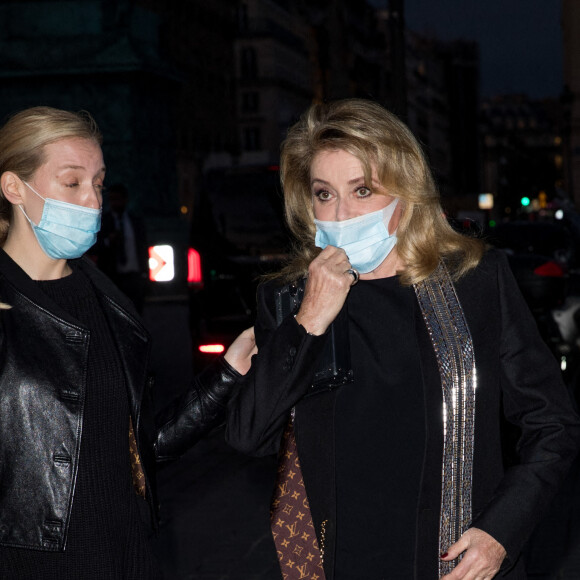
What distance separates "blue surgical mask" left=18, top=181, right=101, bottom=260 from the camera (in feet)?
10.1

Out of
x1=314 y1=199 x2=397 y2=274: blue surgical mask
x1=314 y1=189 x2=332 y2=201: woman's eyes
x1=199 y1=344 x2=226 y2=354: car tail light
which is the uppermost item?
x1=314 y1=189 x2=332 y2=201: woman's eyes

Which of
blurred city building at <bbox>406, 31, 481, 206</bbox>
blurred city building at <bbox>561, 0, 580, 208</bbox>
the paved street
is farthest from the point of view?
blurred city building at <bbox>406, 31, 481, 206</bbox>

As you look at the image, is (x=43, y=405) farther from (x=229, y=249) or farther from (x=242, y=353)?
(x=229, y=249)

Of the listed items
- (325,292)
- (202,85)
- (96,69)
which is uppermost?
(202,85)

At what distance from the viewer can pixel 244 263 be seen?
973 centimetres

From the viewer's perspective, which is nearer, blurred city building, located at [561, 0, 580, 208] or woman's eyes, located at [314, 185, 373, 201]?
woman's eyes, located at [314, 185, 373, 201]

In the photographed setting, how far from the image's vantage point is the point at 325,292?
272 cm

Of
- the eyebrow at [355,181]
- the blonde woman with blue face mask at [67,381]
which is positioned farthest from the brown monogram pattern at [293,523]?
the eyebrow at [355,181]

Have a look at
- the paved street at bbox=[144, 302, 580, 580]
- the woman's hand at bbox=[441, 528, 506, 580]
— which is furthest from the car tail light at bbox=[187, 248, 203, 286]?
the woman's hand at bbox=[441, 528, 506, 580]

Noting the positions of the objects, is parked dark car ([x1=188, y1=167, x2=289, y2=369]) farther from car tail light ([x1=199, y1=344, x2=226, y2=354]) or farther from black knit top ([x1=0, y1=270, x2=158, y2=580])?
black knit top ([x1=0, y1=270, x2=158, y2=580])

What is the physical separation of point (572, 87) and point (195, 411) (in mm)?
84702

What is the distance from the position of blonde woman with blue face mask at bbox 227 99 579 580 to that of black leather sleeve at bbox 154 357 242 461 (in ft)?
1.81

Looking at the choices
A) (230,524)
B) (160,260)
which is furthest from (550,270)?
(230,524)

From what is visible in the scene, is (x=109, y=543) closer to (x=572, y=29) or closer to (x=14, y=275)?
(x=14, y=275)
